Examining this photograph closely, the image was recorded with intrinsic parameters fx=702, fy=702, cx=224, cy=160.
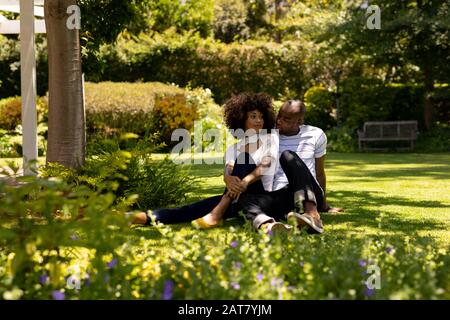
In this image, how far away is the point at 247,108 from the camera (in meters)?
6.29

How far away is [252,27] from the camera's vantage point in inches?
1378

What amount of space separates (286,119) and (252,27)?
29513 millimetres

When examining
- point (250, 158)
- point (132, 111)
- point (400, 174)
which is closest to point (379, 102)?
point (132, 111)

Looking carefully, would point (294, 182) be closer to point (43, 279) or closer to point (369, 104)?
point (43, 279)

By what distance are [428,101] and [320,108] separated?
9.11 ft

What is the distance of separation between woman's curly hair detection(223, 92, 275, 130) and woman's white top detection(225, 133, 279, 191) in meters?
0.29

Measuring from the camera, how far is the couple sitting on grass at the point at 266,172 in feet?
18.3

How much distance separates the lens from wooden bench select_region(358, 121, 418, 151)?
16.4 m

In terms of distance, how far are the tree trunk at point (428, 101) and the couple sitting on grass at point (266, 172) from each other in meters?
11.6

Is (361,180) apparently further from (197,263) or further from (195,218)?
(197,263)

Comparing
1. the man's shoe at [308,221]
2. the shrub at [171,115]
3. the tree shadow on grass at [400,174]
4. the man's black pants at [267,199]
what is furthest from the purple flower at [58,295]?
Answer: the shrub at [171,115]

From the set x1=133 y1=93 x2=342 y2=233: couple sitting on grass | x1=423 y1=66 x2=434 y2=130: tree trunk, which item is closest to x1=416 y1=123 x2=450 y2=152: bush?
x1=423 y1=66 x2=434 y2=130: tree trunk

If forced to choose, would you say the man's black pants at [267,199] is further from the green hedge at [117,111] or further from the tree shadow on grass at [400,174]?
the green hedge at [117,111]

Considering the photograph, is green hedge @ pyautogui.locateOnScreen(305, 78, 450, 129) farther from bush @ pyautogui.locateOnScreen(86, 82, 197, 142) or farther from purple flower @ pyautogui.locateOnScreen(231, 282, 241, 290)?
purple flower @ pyautogui.locateOnScreen(231, 282, 241, 290)
